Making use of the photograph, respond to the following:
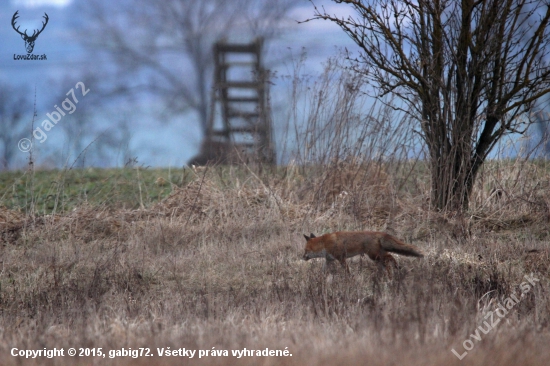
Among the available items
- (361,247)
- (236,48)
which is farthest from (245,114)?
(361,247)

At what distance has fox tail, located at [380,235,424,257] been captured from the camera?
6.10m

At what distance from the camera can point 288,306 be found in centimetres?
546

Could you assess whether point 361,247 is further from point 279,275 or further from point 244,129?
point 244,129

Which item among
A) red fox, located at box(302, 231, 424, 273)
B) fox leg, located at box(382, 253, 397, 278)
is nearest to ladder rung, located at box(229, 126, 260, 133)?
red fox, located at box(302, 231, 424, 273)

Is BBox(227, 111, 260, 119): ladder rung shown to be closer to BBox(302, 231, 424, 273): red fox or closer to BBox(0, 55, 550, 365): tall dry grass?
BBox(0, 55, 550, 365): tall dry grass

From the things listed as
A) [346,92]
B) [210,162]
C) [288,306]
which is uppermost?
[346,92]

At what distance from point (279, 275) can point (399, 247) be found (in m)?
1.31

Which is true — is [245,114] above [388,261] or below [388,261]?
above

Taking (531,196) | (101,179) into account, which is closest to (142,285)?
(531,196)

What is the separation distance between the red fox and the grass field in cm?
19

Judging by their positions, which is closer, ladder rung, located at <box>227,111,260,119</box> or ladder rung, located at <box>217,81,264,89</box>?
ladder rung, located at <box>227,111,260,119</box>

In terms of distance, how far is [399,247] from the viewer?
20.2 feet

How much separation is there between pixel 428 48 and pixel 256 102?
399 centimetres

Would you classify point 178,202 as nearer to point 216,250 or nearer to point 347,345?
point 216,250
